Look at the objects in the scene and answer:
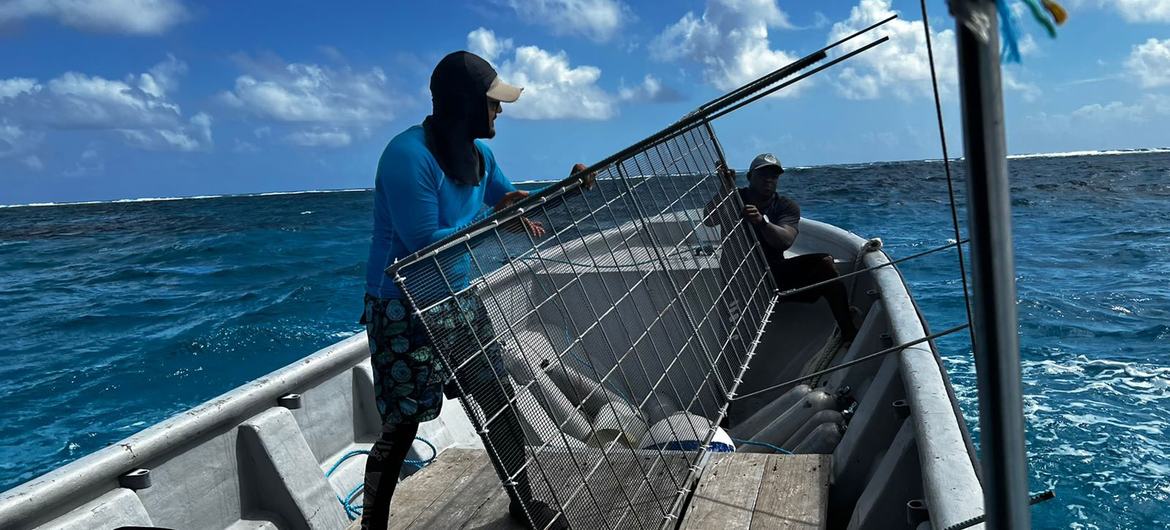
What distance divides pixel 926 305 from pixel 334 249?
16.4 metres

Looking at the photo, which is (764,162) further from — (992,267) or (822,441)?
(992,267)

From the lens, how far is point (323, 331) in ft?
44.8

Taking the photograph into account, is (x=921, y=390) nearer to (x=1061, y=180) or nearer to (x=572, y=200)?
(x=572, y=200)

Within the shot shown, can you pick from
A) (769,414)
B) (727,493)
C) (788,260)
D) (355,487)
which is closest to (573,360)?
(727,493)

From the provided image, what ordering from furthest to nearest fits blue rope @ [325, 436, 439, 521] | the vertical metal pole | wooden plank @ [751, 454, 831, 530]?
blue rope @ [325, 436, 439, 521] → wooden plank @ [751, 454, 831, 530] → the vertical metal pole

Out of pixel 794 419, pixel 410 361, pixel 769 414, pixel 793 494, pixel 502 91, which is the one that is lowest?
pixel 769 414

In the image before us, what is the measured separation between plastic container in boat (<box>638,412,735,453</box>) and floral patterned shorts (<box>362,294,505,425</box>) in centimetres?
93

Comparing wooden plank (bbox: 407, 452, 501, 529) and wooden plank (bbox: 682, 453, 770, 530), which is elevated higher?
wooden plank (bbox: 407, 452, 501, 529)

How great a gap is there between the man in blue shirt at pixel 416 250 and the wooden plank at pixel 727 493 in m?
0.50

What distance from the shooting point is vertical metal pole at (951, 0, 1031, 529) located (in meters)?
0.75

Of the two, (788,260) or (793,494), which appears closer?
(793,494)

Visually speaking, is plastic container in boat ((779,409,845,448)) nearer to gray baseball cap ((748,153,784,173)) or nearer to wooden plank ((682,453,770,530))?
wooden plank ((682,453,770,530))

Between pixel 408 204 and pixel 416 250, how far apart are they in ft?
0.50

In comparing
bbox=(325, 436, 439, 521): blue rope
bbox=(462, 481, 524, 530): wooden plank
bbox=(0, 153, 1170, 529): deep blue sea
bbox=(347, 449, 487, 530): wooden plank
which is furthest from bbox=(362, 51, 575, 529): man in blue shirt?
bbox=(0, 153, 1170, 529): deep blue sea
